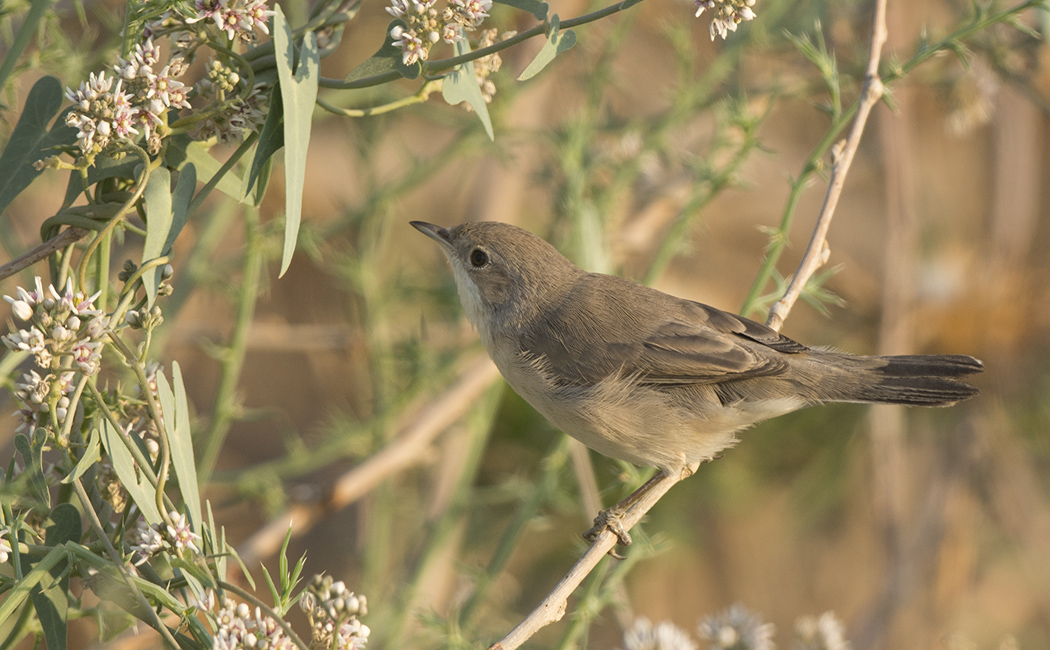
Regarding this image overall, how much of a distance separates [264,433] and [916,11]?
5433 mm

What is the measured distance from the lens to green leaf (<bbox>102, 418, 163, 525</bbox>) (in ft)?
5.73

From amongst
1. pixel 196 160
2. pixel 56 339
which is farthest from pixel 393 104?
pixel 56 339

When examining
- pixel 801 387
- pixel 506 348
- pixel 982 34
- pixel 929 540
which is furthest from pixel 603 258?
pixel 929 540

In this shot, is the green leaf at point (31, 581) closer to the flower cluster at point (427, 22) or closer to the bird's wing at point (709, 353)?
the flower cluster at point (427, 22)

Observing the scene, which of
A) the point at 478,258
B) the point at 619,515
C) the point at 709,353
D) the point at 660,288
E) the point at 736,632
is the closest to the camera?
the point at 736,632

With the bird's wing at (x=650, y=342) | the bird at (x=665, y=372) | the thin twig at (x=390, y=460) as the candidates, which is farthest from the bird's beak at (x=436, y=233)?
the thin twig at (x=390, y=460)

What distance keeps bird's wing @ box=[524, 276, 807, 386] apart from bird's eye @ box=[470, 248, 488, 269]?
16.0 inches

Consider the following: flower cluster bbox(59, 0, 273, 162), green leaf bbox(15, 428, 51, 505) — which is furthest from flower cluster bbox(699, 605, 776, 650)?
flower cluster bbox(59, 0, 273, 162)

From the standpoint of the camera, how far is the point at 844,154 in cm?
288

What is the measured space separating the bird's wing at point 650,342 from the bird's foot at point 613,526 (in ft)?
1.57

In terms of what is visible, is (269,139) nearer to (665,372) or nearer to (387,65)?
(387,65)

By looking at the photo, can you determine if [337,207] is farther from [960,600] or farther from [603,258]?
[960,600]

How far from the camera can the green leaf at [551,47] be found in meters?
1.83

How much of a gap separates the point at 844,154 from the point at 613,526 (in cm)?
143
